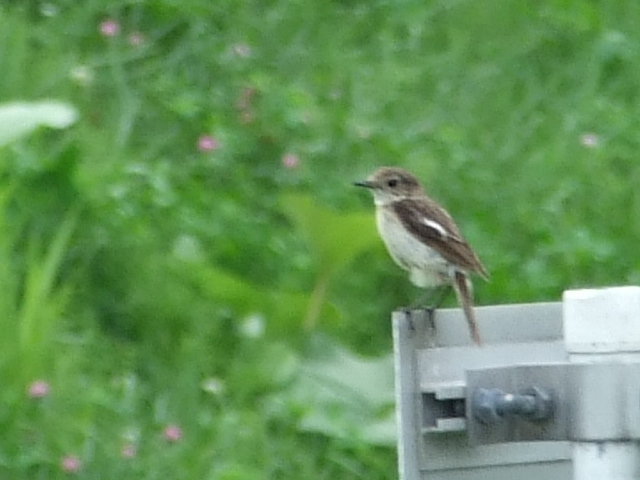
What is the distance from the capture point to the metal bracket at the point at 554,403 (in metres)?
3.16

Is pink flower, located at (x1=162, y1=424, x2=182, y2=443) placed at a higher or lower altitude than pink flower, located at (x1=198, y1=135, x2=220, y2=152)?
lower

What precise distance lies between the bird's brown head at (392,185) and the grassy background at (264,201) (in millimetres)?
664

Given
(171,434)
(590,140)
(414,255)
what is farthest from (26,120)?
(590,140)

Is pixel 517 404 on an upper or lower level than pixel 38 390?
lower

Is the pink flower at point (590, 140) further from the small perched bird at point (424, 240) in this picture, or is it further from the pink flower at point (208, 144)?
the small perched bird at point (424, 240)

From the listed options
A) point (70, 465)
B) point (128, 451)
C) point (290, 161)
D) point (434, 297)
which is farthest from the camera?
point (290, 161)

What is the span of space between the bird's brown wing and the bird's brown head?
0.08 meters

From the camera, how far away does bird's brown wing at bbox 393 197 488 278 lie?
6.84m

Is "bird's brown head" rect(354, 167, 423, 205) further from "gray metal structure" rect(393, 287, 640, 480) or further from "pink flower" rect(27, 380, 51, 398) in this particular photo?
"gray metal structure" rect(393, 287, 640, 480)

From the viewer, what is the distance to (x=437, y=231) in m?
6.94

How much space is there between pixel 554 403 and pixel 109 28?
673 centimetres

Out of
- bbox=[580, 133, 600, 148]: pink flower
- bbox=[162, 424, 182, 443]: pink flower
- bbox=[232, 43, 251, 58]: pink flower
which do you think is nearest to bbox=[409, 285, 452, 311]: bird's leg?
bbox=[162, 424, 182, 443]: pink flower

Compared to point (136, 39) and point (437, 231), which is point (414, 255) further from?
point (136, 39)

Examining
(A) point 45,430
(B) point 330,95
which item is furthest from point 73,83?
(A) point 45,430
